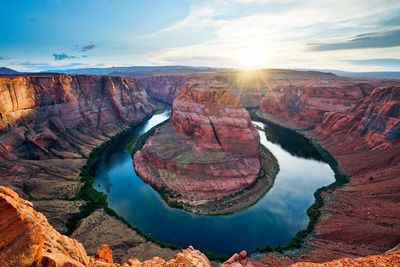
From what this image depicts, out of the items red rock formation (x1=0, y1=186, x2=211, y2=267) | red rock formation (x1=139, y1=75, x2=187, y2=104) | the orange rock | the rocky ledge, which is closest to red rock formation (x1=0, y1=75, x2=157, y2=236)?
the rocky ledge

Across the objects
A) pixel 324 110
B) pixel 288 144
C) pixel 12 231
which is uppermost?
pixel 12 231

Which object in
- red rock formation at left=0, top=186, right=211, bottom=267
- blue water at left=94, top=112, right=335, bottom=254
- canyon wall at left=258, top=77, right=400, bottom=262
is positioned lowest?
blue water at left=94, top=112, right=335, bottom=254

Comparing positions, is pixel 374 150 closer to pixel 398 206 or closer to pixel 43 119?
pixel 398 206

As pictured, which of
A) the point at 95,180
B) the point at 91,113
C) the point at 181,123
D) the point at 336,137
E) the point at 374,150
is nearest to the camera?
the point at 95,180

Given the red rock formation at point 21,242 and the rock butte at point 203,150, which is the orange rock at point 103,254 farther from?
the rock butte at point 203,150

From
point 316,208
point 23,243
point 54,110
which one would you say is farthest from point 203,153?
point 54,110

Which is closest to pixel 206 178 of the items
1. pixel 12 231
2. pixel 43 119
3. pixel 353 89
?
pixel 12 231

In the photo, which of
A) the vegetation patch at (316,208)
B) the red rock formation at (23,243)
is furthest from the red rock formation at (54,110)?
the vegetation patch at (316,208)

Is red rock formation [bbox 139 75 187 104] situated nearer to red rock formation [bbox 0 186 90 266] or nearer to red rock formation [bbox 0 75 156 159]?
red rock formation [bbox 0 75 156 159]
